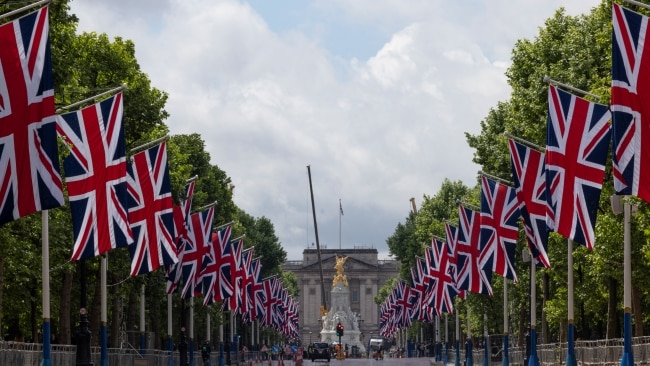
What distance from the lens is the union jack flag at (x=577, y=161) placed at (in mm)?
38125

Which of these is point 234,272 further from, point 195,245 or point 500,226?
point 500,226

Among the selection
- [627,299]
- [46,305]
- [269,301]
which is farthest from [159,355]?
[269,301]

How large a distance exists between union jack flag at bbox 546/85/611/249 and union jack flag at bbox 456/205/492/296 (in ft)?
60.1

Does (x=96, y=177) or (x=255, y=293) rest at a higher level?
(x=96, y=177)

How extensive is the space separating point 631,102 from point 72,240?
3143 centimetres

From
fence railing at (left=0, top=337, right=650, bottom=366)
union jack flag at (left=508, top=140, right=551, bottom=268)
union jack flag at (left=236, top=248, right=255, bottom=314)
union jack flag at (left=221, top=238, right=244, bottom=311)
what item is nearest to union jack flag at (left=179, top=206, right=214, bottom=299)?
fence railing at (left=0, top=337, right=650, bottom=366)

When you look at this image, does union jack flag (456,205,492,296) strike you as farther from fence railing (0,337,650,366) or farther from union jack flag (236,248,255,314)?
union jack flag (236,248,255,314)

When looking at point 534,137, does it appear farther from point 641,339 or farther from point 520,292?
point 520,292

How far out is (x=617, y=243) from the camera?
57281 mm

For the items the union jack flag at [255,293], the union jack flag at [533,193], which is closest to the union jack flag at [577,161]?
the union jack flag at [533,193]

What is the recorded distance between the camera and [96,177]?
38125mm

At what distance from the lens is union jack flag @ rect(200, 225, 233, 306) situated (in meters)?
67.9

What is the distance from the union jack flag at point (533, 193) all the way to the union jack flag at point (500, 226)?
658cm

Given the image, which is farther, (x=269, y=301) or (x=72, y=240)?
(x=269, y=301)
